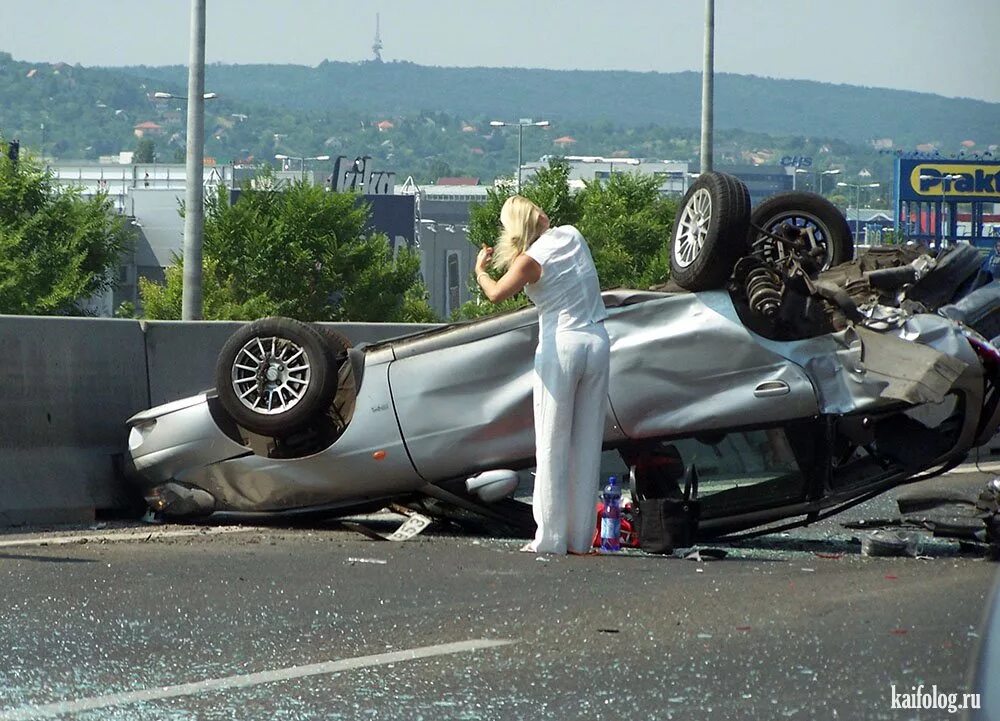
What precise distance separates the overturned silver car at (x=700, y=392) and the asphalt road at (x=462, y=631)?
44 centimetres

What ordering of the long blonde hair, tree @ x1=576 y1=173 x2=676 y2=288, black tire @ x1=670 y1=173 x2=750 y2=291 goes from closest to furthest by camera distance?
the long blonde hair < black tire @ x1=670 y1=173 x2=750 y2=291 < tree @ x1=576 y1=173 x2=676 y2=288

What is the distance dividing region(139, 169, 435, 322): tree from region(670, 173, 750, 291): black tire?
1611 inches

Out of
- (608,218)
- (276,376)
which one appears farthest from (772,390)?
(608,218)

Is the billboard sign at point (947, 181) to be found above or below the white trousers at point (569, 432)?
above

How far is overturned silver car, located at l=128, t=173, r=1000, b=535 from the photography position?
7930 millimetres

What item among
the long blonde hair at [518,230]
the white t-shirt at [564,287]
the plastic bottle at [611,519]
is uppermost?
the long blonde hair at [518,230]

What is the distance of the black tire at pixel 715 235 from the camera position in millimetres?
8078

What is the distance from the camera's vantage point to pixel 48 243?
59531 mm

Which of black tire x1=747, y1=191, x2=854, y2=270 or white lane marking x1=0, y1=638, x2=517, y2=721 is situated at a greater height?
black tire x1=747, y1=191, x2=854, y2=270

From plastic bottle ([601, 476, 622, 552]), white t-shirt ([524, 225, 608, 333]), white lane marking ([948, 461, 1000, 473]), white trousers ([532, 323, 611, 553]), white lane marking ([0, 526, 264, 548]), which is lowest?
white lane marking ([948, 461, 1000, 473])

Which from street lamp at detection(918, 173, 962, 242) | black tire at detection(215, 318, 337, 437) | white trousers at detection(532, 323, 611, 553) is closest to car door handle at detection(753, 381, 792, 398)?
white trousers at detection(532, 323, 611, 553)

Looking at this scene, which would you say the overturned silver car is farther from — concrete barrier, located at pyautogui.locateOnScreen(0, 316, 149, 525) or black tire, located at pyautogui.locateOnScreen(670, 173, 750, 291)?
concrete barrier, located at pyautogui.locateOnScreen(0, 316, 149, 525)

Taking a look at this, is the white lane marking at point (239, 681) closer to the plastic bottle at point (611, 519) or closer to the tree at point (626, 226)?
the plastic bottle at point (611, 519)

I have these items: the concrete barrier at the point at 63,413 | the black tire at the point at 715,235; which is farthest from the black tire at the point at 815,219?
the concrete barrier at the point at 63,413
